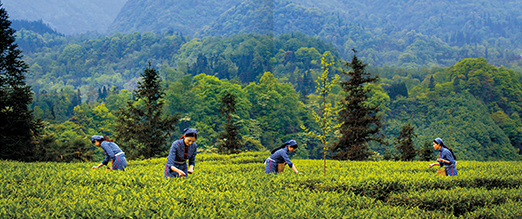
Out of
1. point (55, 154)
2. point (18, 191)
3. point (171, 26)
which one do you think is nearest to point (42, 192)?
point (18, 191)

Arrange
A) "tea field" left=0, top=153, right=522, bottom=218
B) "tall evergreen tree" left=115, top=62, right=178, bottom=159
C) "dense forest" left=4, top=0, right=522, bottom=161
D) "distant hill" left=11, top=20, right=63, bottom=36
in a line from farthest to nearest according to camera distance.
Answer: "distant hill" left=11, top=20, right=63, bottom=36 < "dense forest" left=4, top=0, right=522, bottom=161 < "tall evergreen tree" left=115, top=62, right=178, bottom=159 < "tea field" left=0, top=153, right=522, bottom=218

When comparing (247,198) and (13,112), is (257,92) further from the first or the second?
(247,198)

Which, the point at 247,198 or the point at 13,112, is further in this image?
the point at 13,112

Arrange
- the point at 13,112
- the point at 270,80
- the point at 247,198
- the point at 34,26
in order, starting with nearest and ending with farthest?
the point at 247,198 → the point at 13,112 → the point at 270,80 → the point at 34,26

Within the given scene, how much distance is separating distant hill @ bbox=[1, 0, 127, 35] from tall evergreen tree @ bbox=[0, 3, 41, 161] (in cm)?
9580

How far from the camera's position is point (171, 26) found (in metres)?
124

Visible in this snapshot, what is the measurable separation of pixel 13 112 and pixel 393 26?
5948 inches

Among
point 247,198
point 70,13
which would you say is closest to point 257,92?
point 247,198

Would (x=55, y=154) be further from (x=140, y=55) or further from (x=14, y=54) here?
(x=140, y=55)

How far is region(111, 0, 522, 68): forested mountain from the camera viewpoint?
10795 centimetres

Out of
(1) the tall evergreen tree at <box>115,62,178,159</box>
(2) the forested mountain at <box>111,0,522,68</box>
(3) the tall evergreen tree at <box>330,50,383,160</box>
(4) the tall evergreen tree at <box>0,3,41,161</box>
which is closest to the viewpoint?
(4) the tall evergreen tree at <box>0,3,41,161</box>

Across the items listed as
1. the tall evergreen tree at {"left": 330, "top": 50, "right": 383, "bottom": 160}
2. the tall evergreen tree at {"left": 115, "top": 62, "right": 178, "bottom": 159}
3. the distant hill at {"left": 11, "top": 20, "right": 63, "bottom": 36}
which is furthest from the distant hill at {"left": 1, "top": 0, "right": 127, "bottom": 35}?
the tall evergreen tree at {"left": 330, "top": 50, "right": 383, "bottom": 160}

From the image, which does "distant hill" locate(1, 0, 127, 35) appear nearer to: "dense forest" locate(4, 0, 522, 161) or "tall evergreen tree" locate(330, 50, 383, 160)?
"dense forest" locate(4, 0, 522, 161)

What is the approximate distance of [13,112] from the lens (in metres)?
17.0
